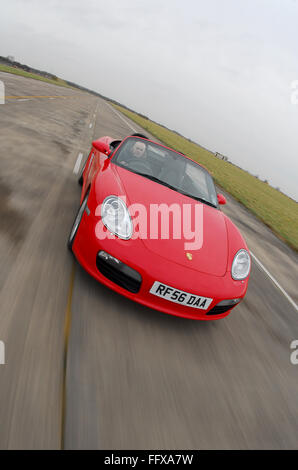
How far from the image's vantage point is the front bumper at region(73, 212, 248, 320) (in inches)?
90.4

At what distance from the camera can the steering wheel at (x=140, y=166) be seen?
3.47 meters

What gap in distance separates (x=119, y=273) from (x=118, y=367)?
706mm

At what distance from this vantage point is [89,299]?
2488 mm

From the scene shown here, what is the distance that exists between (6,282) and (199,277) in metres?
1.63

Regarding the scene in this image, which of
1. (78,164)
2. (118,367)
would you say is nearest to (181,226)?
(118,367)

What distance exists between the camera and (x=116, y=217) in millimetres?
2543

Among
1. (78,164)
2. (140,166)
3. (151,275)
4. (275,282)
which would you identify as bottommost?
(78,164)

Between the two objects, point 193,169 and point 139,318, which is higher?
point 193,169

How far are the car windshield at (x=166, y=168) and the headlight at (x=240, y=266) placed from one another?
2.87ft

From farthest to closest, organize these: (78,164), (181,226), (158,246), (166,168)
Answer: (78,164) → (166,168) → (181,226) → (158,246)

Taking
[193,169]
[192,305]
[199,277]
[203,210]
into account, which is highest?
[193,169]

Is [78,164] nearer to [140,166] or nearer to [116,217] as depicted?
[140,166]
